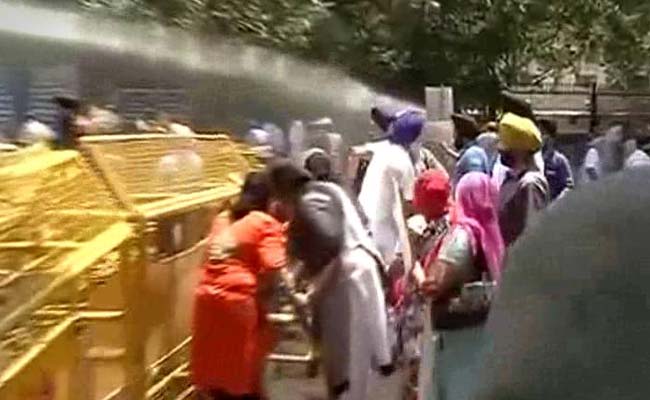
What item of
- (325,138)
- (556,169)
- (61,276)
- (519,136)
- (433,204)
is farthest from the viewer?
(325,138)

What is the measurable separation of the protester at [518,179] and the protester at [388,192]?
1419 mm

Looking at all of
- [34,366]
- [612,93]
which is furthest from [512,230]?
[612,93]

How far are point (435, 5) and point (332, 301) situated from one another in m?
25.3

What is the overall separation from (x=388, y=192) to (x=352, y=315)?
2.49 metres

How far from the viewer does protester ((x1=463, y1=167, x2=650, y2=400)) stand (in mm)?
1565

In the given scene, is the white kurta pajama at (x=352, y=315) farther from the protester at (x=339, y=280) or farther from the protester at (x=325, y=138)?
the protester at (x=325, y=138)

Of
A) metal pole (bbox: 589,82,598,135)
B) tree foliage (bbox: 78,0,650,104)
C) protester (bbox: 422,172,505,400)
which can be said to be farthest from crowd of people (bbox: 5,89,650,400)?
metal pole (bbox: 589,82,598,135)

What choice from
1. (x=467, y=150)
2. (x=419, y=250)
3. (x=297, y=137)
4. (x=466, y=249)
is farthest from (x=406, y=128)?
(x=297, y=137)

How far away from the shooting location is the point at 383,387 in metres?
11.2

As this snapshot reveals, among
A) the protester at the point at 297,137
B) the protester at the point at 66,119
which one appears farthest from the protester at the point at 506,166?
the protester at the point at 297,137

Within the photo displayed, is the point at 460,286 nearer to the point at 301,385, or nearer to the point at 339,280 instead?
the point at 339,280

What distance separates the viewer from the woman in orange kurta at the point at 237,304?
332 inches

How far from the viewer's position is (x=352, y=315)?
961cm

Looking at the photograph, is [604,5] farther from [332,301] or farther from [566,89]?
[332,301]
